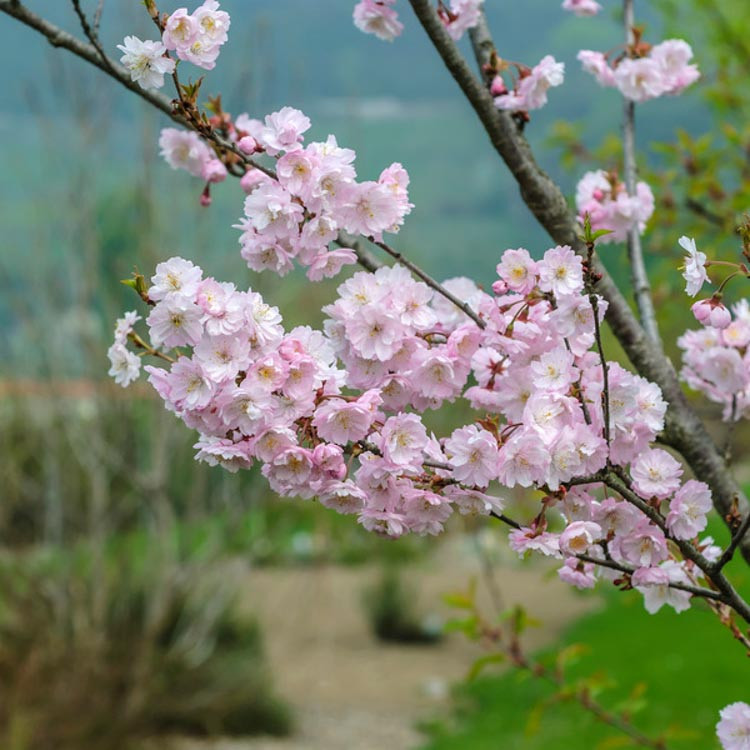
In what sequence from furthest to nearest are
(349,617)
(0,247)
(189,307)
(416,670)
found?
(349,617), (416,670), (0,247), (189,307)

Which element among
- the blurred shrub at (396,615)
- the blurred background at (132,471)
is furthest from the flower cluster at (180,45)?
the blurred shrub at (396,615)

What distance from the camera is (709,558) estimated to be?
135cm

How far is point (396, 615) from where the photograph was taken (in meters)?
10.1

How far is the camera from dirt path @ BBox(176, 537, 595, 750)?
746 centimetres

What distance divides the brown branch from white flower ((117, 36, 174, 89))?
0.48 metres

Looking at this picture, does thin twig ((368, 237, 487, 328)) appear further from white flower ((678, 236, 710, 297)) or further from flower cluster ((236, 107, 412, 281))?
white flower ((678, 236, 710, 297))

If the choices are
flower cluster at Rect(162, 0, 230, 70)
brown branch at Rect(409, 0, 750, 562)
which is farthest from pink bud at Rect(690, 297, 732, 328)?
flower cluster at Rect(162, 0, 230, 70)

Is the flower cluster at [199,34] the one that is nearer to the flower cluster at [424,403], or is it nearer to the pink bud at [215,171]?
the flower cluster at [424,403]

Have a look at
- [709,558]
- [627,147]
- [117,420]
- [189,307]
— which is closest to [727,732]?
A: [709,558]

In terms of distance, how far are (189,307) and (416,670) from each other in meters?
8.56

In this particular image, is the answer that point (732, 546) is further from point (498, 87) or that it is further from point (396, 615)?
point (396, 615)

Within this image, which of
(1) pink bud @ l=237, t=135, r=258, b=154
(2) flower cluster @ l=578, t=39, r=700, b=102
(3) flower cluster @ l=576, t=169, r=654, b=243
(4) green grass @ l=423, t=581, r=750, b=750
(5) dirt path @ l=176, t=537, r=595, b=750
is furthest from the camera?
(5) dirt path @ l=176, t=537, r=595, b=750

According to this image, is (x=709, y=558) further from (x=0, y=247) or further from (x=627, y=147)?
(x=0, y=247)

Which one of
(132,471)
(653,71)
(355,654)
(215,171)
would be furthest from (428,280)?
(355,654)
